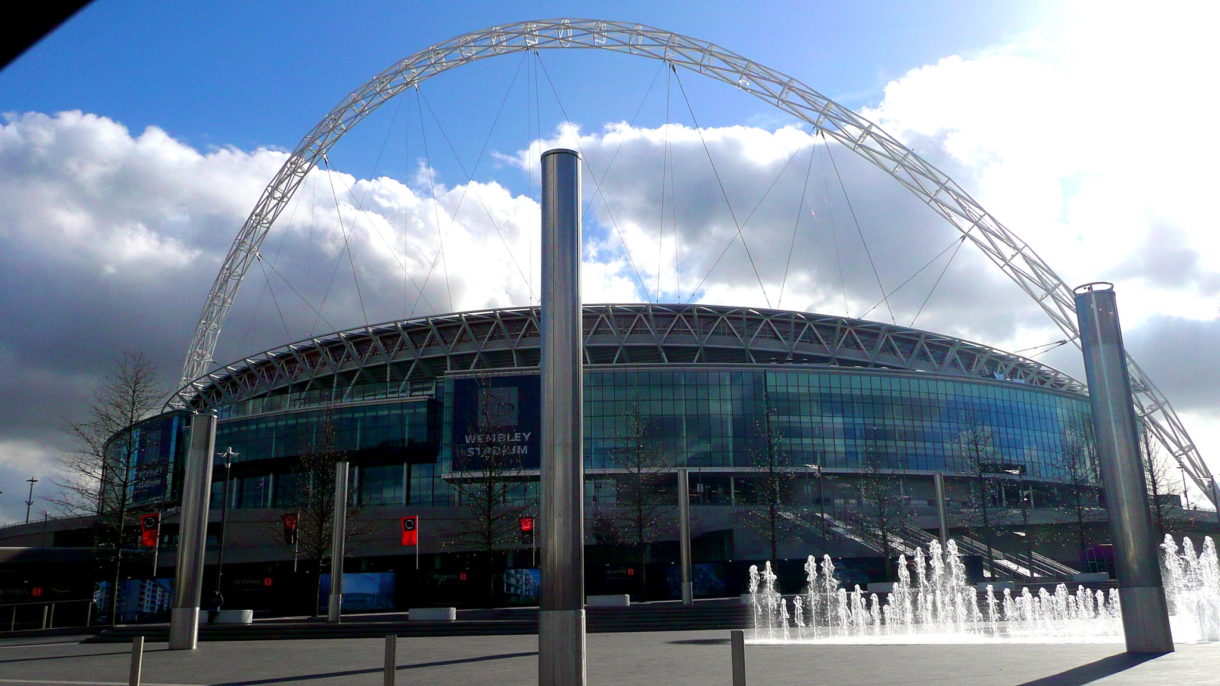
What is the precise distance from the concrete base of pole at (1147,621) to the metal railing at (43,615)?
44.7m

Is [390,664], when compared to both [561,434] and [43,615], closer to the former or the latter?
[561,434]

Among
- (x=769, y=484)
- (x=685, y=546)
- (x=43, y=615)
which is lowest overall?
(x=43, y=615)

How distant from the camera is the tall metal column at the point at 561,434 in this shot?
41.5 ft

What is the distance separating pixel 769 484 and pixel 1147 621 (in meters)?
39.3

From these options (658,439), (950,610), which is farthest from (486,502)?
(950,610)

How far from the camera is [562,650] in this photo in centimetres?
1255

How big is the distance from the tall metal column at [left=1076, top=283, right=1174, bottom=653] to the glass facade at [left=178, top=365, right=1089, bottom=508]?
1895 inches

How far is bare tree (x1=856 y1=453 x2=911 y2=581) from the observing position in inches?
2544

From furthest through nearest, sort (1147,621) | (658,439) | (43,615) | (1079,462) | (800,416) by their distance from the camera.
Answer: (1079,462) → (800,416) → (658,439) → (43,615) → (1147,621)

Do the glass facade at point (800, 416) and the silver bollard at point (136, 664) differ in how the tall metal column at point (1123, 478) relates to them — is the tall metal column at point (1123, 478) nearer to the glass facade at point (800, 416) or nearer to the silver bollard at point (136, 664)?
the silver bollard at point (136, 664)

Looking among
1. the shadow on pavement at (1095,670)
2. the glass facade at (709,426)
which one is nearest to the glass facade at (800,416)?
the glass facade at (709,426)

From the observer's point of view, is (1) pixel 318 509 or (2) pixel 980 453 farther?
(2) pixel 980 453

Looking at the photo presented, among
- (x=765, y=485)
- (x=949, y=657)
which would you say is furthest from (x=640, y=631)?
(x=765, y=485)

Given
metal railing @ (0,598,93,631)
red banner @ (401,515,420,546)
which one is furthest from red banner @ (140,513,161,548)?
red banner @ (401,515,420,546)
